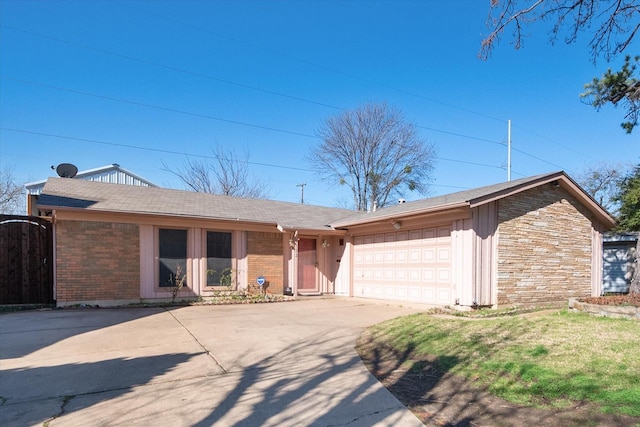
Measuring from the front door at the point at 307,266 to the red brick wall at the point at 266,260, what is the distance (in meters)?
0.76

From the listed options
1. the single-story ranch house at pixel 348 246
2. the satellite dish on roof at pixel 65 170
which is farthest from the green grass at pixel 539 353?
the satellite dish on roof at pixel 65 170

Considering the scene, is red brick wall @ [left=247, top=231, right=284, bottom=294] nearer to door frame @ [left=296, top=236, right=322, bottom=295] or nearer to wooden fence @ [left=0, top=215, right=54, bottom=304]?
door frame @ [left=296, top=236, right=322, bottom=295]

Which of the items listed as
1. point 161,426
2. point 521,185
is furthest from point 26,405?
point 521,185

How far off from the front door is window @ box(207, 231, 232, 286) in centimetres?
264

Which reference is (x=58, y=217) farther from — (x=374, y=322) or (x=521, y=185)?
(x=521, y=185)

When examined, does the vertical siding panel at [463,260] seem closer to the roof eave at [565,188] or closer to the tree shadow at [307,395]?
the roof eave at [565,188]

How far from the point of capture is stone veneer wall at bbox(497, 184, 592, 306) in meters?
10.1

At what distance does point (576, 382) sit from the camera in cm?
428

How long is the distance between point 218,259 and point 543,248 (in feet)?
31.6

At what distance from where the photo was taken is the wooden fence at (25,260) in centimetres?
1032

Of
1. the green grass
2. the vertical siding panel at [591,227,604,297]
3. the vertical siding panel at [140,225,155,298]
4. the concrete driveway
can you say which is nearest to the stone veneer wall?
the vertical siding panel at [591,227,604,297]

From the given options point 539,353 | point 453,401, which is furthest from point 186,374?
point 539,353

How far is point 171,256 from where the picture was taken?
39.3 ft

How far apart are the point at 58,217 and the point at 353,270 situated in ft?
29.9
